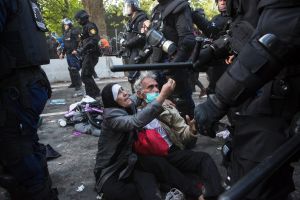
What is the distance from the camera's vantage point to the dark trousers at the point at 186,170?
115 inches

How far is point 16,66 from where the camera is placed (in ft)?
7.60

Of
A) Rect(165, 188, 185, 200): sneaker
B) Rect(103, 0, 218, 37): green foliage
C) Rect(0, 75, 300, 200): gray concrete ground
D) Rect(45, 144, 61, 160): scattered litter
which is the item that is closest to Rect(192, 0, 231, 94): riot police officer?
Rect(0, 75, 300, 200): gray concrete ground

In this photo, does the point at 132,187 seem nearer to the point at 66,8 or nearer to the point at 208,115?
the point at 208,115

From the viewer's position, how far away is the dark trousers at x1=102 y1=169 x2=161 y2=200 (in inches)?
112

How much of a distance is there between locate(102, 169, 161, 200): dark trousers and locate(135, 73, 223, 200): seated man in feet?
0.40

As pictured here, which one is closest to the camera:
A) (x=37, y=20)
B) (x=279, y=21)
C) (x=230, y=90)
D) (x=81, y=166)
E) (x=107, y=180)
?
(x=279, y=21)

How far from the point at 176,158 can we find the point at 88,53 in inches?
197

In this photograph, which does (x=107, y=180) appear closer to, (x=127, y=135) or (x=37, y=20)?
(x=127, y=135)

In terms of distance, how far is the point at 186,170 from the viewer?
10.6ft

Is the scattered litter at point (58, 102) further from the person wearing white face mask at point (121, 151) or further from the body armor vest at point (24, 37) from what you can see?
the body armor vest at point (24, 37)

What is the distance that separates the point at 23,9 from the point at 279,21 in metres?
1.65

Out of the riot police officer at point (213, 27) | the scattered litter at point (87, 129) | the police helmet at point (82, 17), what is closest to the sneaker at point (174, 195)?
the riot police officer at point (213, 27)

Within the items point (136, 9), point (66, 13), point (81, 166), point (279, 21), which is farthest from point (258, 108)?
point (66, 13)

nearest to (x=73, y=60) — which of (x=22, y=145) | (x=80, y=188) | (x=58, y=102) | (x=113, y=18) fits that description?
(x=58, y=102)
